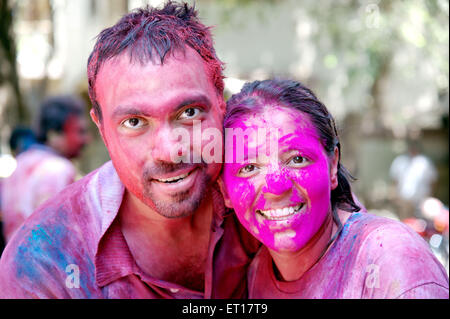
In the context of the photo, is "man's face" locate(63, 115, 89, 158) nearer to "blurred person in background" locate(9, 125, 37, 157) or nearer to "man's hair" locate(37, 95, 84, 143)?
"man's hair" locate(37, 95, 84, 143)

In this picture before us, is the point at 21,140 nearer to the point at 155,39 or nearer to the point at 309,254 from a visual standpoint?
the point at 155,39

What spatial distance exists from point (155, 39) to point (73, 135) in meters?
3.06

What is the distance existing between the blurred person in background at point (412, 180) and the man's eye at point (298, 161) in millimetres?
6724

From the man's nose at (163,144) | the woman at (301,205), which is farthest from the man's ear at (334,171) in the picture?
the man's nose at (163,144)

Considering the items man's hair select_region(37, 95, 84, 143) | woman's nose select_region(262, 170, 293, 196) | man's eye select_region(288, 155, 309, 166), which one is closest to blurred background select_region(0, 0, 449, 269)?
man's hair select_region(37, 95, 84, 143)

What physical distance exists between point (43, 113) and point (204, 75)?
3160 millimetres

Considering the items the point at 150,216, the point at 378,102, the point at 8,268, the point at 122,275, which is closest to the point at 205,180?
the point at 150,216

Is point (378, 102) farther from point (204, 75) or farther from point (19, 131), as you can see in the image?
point (204, 75)

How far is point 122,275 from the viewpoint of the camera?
2.48 meters

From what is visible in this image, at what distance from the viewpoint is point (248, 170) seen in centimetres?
239

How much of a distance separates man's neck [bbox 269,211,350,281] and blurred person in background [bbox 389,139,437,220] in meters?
6.54

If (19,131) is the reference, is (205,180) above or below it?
above

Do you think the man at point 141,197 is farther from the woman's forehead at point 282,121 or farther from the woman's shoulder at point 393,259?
the woman's shoulder at point 393,259
